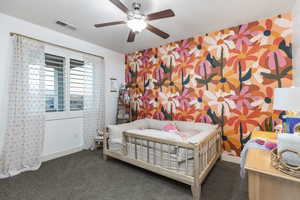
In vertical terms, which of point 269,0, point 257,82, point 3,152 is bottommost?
point 3,152

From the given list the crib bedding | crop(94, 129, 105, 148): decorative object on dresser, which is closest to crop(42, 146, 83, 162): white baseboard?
crop(94, 129, 105, 148): decorative object on dresser

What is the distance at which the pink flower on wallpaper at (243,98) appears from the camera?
2451mm

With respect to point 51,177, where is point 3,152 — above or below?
above

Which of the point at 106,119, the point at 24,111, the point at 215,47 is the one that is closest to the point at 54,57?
the point at 24,111

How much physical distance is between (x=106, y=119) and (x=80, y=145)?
2.74 ft

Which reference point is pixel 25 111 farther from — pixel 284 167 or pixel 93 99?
pixel 284 167

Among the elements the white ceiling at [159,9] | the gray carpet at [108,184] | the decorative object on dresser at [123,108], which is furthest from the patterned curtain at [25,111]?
the decorative object on dresser at [123,108]

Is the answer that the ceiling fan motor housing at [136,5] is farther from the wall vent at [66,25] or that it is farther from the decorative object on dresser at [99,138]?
the decorative object on dresser at [99,138]

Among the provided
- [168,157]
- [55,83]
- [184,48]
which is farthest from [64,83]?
[184,48]

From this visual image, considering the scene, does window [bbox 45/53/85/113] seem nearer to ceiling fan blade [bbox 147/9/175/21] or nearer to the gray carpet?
the gray carpet

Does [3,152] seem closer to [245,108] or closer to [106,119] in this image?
[106,119]

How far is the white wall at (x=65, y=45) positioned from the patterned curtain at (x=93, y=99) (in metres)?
0.16

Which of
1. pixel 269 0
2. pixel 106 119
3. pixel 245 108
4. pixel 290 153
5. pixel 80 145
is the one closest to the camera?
pixel 290 153

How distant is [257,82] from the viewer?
2.38 metres
